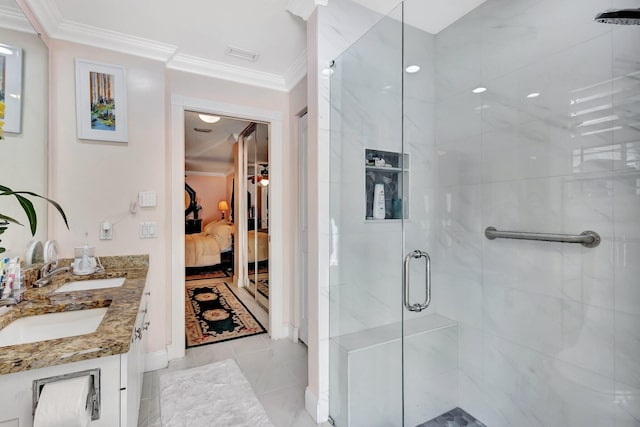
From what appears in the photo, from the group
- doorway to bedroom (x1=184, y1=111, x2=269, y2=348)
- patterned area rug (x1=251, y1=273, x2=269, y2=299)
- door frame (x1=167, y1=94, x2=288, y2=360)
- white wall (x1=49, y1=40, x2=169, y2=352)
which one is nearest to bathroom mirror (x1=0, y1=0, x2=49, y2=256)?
white wall (x1=49, y1=40, x2=169, y2=352)

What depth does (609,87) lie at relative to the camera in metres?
1.37

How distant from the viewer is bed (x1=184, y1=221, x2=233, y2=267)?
222 inches

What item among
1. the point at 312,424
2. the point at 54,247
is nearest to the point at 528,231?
the point at 312,424

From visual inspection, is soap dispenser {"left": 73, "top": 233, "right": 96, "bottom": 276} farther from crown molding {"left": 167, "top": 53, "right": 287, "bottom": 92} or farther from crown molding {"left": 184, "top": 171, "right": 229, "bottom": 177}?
crown molding {"left": 184, "top": 171, "right": 229, "bottom": 177}

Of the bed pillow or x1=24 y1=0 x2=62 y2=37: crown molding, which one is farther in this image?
the bed pillow

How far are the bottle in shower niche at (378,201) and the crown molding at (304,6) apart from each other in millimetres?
1152

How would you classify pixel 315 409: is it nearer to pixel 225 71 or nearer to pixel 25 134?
pixel 25 134

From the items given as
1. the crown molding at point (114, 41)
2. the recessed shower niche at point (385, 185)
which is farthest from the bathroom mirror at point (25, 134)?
the recessed shower niche at point (385, 185)

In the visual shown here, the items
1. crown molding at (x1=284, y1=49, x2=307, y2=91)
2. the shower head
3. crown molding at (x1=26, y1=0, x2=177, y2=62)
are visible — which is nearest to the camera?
the shower head

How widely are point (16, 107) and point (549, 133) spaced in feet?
9.29

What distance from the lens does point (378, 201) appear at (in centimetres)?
181

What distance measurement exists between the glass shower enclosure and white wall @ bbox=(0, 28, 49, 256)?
5.54 feet

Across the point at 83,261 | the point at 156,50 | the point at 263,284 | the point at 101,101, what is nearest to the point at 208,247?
the point at 263,284

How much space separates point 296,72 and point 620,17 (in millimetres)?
2151
